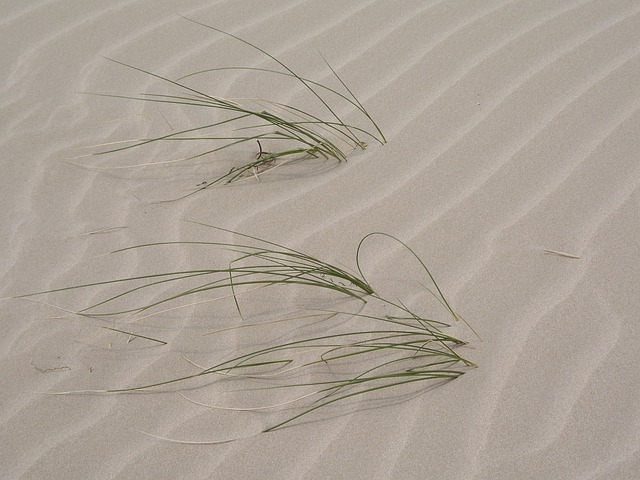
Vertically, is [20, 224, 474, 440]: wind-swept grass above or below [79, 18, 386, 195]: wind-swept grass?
below

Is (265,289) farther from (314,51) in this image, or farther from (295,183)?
(314,51)

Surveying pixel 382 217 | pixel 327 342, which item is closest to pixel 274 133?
pixel 382 217

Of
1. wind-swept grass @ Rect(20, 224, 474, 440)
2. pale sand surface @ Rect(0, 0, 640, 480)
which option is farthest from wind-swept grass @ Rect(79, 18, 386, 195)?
wind-swept grass @ Rect(20, 224, 474, 440)

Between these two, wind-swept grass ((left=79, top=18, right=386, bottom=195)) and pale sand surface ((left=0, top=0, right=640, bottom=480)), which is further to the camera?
wind-swept grass ((left=79, top=18, right=386, bottom=195))

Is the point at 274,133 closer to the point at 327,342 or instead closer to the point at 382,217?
the point at 382,217

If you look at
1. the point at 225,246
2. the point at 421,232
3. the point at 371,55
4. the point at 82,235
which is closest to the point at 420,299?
the point at 421,232

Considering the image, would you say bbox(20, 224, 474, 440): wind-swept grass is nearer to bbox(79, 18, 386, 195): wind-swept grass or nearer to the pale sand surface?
the pale sand surface
